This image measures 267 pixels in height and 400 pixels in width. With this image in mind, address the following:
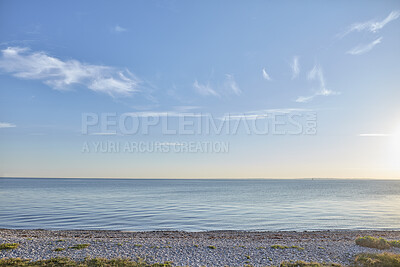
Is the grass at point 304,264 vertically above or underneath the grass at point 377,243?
above

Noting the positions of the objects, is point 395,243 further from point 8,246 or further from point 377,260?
point 8,246

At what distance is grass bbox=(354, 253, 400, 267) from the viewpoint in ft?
53.2

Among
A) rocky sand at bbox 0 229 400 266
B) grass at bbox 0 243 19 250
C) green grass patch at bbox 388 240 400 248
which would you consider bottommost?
green grass patch at bbox 388 240 400 248

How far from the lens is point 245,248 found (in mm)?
19844

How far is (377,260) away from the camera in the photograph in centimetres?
1661

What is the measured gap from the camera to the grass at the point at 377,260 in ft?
53.2

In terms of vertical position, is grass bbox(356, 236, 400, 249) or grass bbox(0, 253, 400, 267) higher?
grass bbox(0, 253, 400, 267)

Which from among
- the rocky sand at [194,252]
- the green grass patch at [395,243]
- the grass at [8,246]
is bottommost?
the green grass patch at [395,243]

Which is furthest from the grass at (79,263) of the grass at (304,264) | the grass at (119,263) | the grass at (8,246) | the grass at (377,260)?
the grass at (377,260)

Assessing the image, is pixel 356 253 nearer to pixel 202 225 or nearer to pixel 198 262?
pixel 198 262

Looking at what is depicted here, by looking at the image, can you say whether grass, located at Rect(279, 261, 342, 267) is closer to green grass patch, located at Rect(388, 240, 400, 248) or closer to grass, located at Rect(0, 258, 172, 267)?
grass, located at Rect(0, 258, 172, 267)

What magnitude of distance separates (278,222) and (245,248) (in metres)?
20.6

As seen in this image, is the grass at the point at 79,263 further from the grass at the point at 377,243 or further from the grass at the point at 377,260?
the grass at the point at 377,243

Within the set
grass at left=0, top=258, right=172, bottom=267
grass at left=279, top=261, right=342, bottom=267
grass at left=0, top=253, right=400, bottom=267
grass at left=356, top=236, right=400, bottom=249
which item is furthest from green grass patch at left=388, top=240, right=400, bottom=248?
grass at left=0, top=258, right=172, bottom=267
